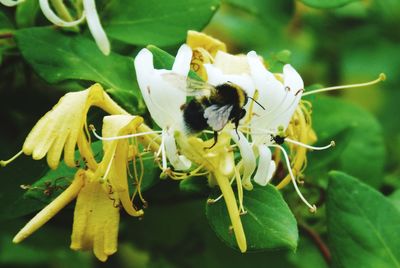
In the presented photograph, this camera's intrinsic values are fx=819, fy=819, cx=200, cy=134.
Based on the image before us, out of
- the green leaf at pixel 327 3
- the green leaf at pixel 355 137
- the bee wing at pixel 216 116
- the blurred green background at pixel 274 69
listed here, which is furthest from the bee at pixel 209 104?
the green leaf at pixel 355 137

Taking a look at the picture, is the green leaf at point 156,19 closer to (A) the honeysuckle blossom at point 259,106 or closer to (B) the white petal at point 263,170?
(A) the honeysuckle blossom at point 259,106

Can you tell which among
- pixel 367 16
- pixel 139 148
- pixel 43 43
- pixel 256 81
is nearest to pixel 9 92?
pixel 43 43

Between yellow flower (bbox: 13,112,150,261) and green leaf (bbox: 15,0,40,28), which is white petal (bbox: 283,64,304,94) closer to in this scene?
yellow flower (bbox: 13,112,150,261)

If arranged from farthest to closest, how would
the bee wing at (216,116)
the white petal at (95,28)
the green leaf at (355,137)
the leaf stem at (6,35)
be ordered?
the green leaf at (355,137), the leaf stem at (6,35), the white petal at (95,28), the bee wing at (216,116)

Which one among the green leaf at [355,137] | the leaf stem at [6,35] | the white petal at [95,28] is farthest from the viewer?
the green leaf at [355,137]

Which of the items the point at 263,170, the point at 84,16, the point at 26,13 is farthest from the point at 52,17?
the point at 263,170

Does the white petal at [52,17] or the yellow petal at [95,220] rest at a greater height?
the white petal at [52,17]

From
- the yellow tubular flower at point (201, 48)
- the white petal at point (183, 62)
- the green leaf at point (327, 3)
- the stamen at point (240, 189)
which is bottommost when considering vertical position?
the stamen at point (240, 189)

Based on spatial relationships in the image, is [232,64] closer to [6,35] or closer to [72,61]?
[72,61]

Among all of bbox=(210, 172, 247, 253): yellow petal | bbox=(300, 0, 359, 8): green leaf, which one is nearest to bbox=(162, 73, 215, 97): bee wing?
bbox=(210, 172, 247, 253): yellow petal
